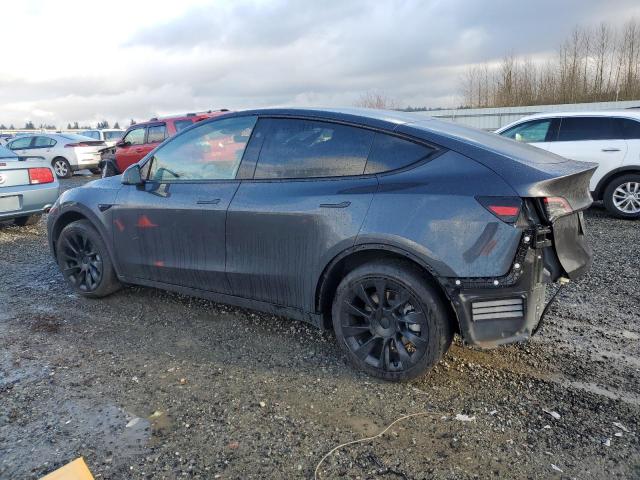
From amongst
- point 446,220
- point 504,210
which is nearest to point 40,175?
point 446,220

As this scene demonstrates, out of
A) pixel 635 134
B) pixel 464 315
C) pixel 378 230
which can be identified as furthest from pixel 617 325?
pixel 635 134

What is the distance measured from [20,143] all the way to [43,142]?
1.09 metres

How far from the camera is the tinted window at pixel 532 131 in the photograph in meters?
8.64

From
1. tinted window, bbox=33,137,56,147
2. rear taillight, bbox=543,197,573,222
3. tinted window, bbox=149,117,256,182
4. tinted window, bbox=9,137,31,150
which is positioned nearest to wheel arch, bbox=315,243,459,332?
rear taillight, bbox=543,197,573,222

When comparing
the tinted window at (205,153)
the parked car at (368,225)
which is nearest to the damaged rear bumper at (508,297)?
the parked car at (368,225)

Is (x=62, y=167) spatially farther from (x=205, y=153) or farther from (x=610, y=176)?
(x=610, y=176)

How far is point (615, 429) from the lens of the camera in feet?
8.64

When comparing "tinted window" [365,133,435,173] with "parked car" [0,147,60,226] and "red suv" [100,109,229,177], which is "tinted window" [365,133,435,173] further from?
"red suv" [100,109,229,177]

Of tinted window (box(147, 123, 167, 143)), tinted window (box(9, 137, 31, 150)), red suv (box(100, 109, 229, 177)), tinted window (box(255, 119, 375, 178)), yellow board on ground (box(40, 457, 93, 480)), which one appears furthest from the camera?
tinted window (box(9, 137, 31, 150))

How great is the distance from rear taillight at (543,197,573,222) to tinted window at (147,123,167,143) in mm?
11563

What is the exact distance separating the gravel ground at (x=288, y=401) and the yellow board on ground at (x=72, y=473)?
0.09 metres

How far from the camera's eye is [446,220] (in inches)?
110

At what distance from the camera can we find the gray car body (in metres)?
2.77

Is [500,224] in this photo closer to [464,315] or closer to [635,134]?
[464,315]
